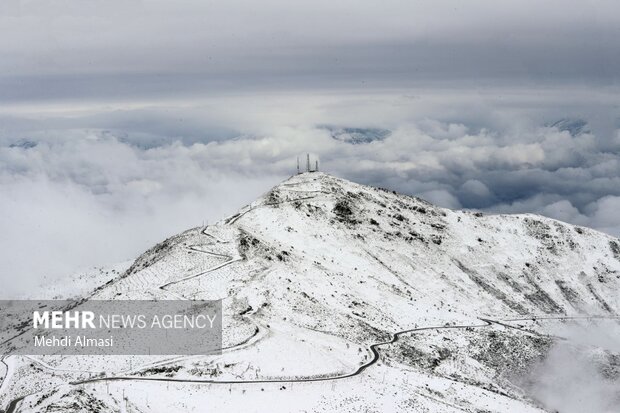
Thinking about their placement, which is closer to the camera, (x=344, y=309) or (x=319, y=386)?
(x=319, y=386)

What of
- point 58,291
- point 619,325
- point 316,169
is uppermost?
point 316,169

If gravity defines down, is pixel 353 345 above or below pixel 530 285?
above

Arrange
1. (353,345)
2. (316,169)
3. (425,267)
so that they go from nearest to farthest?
1. (353,345)
2. (425,267)
3. (316,169)

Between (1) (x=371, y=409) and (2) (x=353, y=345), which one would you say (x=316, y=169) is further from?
(1) (x=371, y=409)

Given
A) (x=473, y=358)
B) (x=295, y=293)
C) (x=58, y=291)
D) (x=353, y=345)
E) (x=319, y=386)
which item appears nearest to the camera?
(x=319, y=386)

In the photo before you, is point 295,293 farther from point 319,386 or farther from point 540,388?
point 540,388

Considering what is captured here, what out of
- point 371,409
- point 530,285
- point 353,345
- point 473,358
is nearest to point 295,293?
point 353,345
